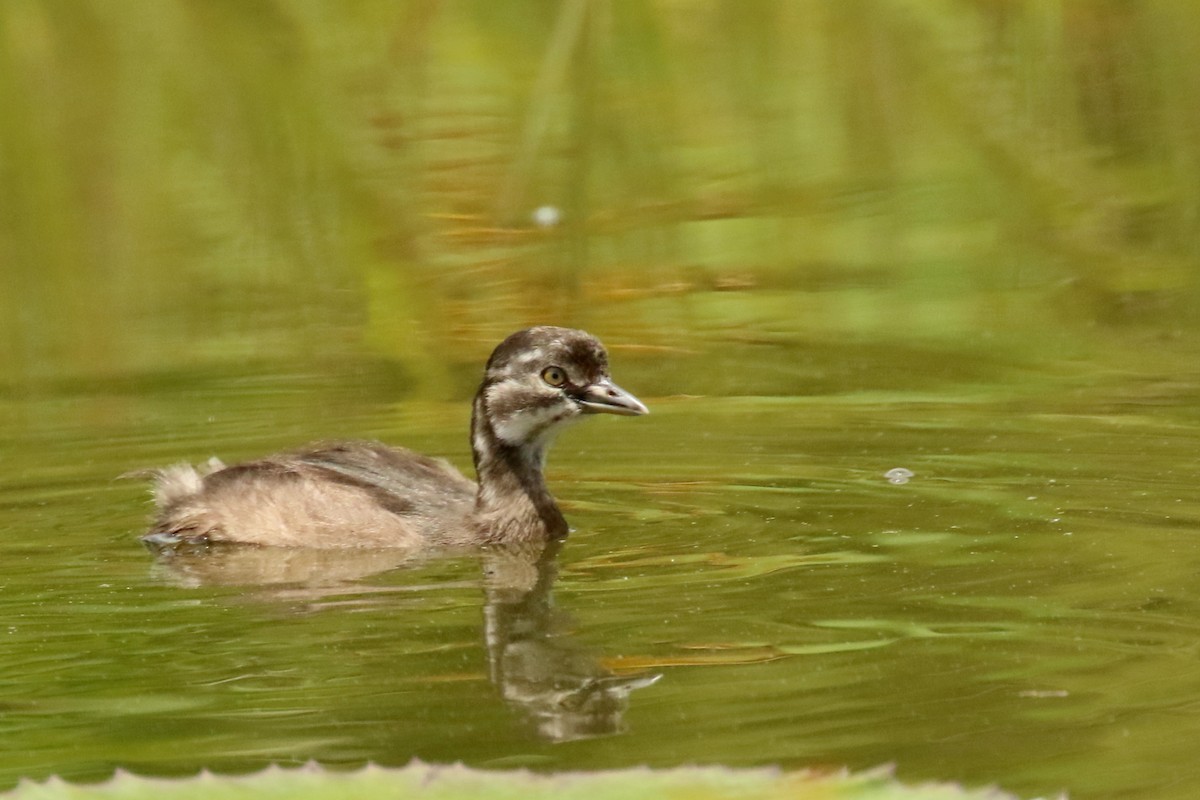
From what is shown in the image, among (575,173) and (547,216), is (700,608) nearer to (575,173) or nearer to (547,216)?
(547,216)

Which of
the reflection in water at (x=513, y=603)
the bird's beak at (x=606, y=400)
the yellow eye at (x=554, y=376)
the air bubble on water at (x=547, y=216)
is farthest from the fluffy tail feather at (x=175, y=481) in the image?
the air bubble on water at (x=547, y=216)

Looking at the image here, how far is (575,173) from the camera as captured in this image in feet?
45.0

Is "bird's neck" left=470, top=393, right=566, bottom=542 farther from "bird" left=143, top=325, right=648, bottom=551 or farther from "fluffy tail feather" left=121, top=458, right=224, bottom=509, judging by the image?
"fluffy tail feather" left=121, top=458, right=224, bottom=509

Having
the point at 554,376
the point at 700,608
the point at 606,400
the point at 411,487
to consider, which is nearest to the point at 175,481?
the point at 411,487

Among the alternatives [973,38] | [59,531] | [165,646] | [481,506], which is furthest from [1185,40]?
[165,646]

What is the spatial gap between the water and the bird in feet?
0.65

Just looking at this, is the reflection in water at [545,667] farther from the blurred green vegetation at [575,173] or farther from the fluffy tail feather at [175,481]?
the blurred green vegetation at [575,173]

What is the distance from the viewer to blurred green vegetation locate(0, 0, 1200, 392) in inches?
459

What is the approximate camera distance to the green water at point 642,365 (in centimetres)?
561

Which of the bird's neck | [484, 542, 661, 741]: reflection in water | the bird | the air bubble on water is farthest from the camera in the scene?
the air bubble on water

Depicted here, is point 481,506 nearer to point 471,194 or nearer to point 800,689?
point 800,689

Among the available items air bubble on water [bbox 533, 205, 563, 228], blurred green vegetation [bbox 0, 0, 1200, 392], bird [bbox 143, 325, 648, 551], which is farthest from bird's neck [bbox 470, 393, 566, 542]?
air bubble on water [bbox 533, 205, 563, 228]

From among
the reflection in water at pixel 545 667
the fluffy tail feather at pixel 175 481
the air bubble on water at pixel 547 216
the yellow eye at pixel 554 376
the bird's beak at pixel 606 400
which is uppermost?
the air bubble on water at pixel 547 216

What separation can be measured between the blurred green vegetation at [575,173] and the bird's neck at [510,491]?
85.2 inches
